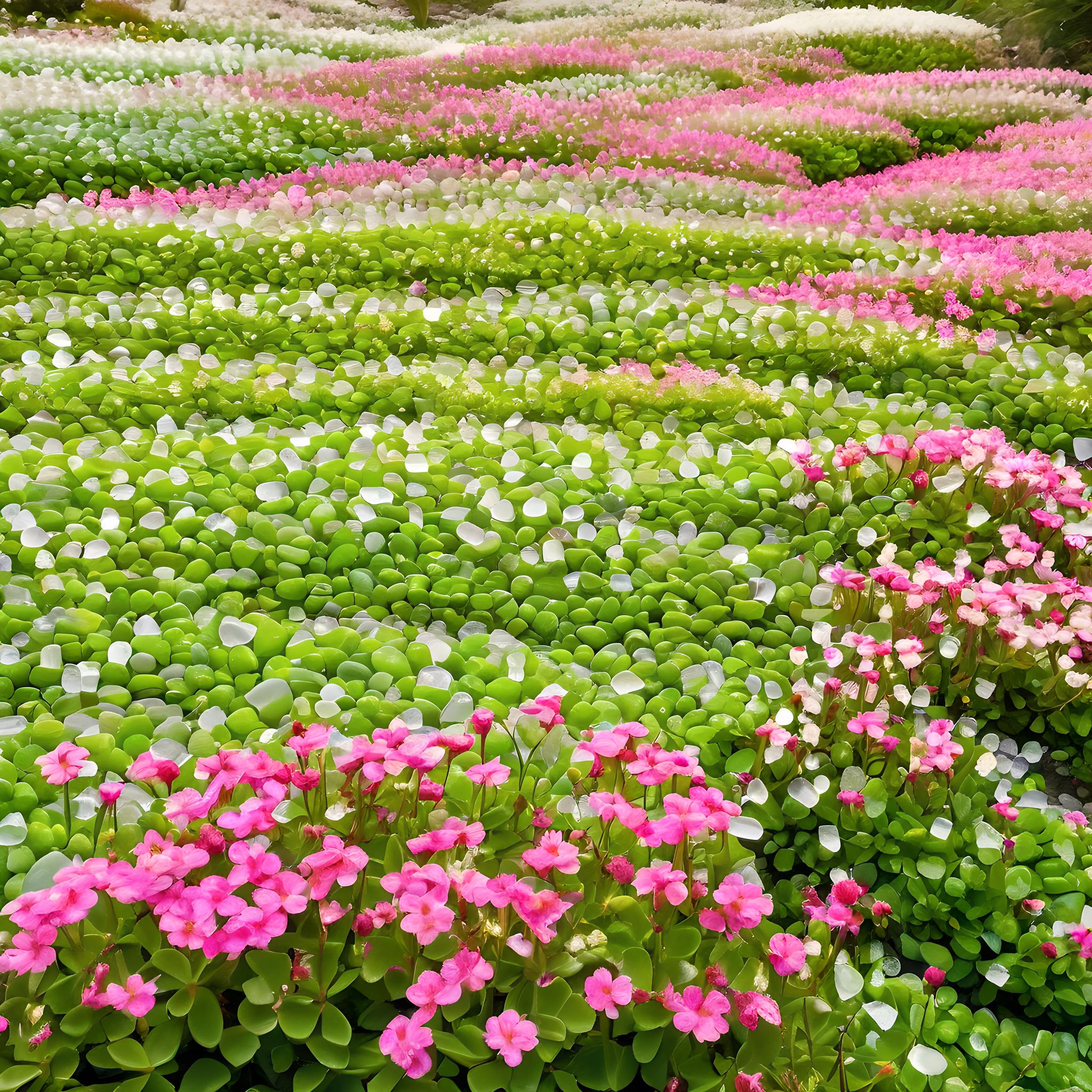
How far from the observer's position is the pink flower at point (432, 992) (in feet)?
7.39

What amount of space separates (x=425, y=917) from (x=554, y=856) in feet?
1.28

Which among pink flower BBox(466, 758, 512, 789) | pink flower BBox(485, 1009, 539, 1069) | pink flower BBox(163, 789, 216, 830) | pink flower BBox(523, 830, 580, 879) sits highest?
pink flower BBox(466, 758, 512, 789)

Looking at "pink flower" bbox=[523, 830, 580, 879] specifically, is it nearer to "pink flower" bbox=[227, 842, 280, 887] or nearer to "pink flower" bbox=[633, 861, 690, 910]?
"pink flower" bbox=[633, 861, 690, 910]

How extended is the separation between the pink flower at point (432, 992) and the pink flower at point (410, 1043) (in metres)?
0.02

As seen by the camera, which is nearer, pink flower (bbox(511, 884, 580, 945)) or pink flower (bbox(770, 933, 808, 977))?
pink flower (bbox(511, 884, 580, 945))

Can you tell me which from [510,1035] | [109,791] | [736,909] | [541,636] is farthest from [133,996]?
[541,636]

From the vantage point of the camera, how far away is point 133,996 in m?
2.26

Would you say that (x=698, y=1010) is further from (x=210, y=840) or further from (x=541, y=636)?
(x=541, y=636)

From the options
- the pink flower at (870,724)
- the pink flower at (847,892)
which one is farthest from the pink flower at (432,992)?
the pink flower at (870,724)

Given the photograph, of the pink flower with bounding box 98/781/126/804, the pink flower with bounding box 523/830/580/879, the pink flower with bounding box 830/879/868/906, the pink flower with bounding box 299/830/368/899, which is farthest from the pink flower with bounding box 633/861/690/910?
the pink flower with bounding box 98/781/126/804

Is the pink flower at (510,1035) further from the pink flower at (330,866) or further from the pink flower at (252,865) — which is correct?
the pink flower at (252,865)

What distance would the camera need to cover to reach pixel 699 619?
3.99 meters

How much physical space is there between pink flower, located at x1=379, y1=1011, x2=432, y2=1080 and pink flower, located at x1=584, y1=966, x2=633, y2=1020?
44 cm

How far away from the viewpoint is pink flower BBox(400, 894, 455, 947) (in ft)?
7.56
